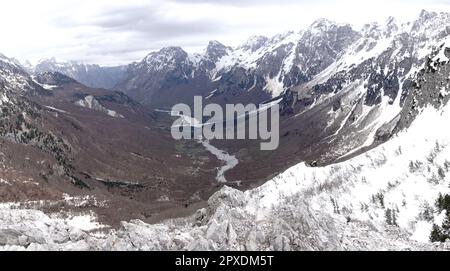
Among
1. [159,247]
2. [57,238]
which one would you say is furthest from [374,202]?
[57,238]

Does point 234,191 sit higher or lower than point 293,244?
higher

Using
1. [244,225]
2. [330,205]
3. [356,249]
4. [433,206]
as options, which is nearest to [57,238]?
[244,225]

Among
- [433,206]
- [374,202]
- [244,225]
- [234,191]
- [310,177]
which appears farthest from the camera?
[310,177]

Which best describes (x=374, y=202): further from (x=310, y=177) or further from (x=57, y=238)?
(x=57, y=238)
